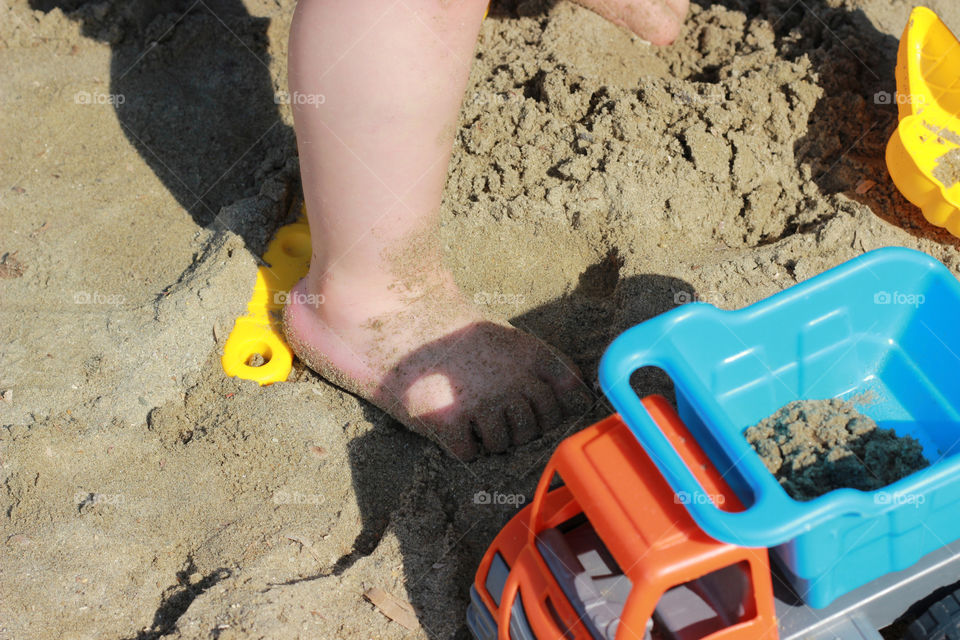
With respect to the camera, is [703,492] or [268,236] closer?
[703,492]

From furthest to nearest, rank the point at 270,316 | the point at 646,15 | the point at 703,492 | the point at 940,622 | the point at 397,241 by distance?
the point at 646,15 → the point at 270,316 → the point at 397,241 → the point at 940,622 → the point at 703,492

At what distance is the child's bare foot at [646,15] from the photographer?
2299mm

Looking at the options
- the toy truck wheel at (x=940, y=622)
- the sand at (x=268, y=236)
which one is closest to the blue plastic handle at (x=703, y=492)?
the toy truck wheel at (x=940, y=622)

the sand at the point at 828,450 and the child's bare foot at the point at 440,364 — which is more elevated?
the sand at the point at 828,450

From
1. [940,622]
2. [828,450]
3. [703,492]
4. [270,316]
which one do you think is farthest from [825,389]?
[270,316]

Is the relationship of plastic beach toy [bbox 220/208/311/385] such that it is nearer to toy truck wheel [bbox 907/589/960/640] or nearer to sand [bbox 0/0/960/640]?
sand [bbox 0/0/960/640]

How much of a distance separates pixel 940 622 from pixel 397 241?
44.4 inches

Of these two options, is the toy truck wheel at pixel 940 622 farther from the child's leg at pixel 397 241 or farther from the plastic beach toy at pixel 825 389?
the child's leg at pixel 397 241

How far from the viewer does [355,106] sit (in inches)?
59.1

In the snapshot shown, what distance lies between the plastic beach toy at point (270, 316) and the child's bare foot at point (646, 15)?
3.28ft

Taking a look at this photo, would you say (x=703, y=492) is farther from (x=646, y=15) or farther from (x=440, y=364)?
(x=646, y=15)

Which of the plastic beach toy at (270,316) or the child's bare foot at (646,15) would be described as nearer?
the plastic beach toy at (270,316)

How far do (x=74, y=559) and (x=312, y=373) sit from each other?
0.60 meters

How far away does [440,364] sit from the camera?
5.82 ft
